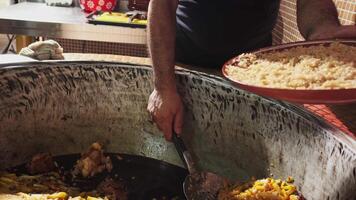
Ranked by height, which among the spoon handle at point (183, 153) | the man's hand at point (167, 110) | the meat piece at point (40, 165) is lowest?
the meat piece at point (40, 165)

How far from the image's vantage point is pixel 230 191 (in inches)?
34.3

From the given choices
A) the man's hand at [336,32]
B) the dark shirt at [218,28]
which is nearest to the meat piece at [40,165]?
the dark shirt at [218,28]

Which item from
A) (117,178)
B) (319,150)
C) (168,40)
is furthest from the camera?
(168,40)

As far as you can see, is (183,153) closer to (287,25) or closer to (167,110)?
(167,110)

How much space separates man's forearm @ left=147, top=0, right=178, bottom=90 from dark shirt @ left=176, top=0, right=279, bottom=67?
227 mm

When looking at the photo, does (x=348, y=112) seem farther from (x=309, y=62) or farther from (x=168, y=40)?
(x=168, y=40)

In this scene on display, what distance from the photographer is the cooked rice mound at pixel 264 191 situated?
79cm

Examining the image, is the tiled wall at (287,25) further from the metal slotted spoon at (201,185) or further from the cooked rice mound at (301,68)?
the metal slotted spoon at (201,185)

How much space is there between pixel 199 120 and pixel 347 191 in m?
0.45

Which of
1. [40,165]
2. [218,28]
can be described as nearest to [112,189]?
[40,165]

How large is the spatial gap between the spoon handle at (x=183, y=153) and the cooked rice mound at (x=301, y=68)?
0.23m

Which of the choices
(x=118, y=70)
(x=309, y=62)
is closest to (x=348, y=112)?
(x=309, y=62)

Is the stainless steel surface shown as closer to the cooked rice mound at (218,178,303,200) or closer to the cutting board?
the cutting board

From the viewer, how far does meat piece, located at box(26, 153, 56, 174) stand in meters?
0.98
